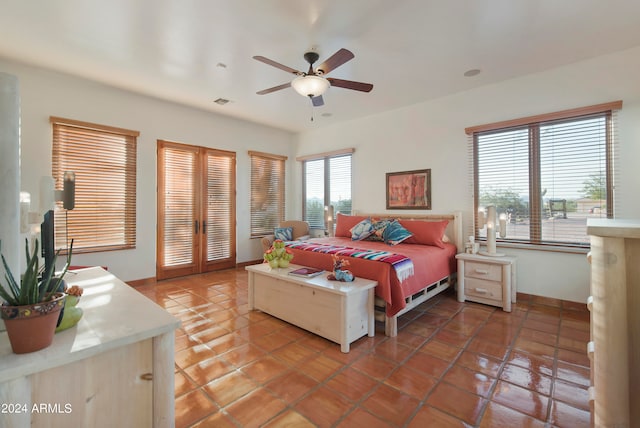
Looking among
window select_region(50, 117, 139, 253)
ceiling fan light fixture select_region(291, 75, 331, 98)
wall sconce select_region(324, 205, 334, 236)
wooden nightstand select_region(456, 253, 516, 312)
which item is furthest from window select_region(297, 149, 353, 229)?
window select_region(50, 117, 139, 253)

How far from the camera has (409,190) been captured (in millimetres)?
4508

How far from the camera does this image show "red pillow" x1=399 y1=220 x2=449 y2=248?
3.73 metres

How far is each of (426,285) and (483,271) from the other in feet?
2.82

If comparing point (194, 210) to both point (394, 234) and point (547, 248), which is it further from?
point (547, 248)

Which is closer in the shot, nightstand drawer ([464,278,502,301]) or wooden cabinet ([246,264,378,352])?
wooden cabinet ([246,264,378,352])

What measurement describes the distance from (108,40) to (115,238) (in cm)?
256

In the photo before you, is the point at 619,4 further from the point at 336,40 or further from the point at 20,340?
the point at 20,340

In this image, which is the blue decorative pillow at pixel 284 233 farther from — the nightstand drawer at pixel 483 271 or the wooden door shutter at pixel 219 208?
the nightstand drawer at pixel 483 271

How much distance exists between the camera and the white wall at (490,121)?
9.58 ft

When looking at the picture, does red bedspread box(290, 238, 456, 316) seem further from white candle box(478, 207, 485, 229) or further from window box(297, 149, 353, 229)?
window box(297, 149, 353, 229)

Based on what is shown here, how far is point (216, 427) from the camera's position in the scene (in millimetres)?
1549

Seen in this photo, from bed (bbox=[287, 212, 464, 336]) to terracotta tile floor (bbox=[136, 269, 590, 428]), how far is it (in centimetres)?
30

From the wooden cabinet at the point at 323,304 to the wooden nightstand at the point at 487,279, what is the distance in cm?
159

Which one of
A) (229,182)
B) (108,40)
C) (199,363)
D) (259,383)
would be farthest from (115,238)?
(259,383)
